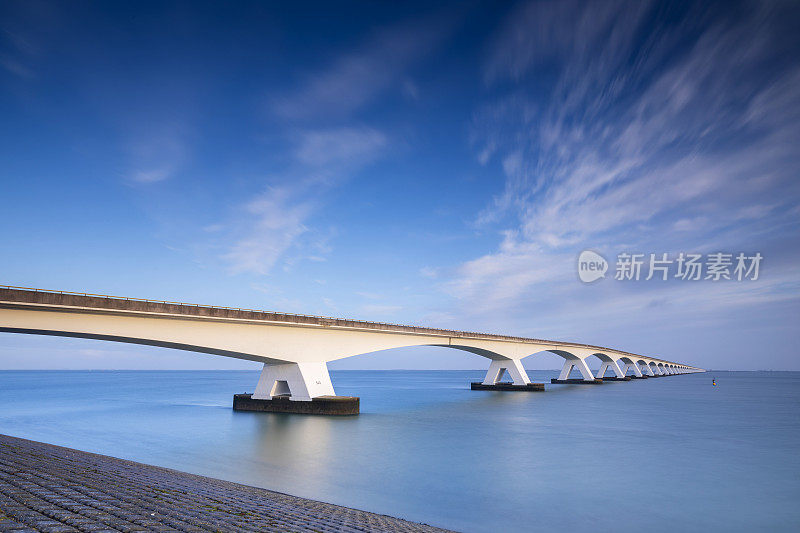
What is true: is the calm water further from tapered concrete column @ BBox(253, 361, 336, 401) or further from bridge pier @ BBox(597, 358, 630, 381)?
bridge pier @ BBox(597, 358, 630, 381)

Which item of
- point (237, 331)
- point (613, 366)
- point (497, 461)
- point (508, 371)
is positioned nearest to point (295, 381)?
point (237, 331)

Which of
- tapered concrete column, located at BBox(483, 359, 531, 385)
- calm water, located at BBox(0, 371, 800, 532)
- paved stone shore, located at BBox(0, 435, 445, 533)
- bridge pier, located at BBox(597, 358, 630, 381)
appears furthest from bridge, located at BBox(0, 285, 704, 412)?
bridge pier, located at BBox(597, 358, 630, 381)

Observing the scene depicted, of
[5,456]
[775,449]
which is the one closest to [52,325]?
[5,456]

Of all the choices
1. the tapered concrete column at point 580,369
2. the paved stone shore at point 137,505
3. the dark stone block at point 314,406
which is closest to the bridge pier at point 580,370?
the tapered concrete column at point 580,369

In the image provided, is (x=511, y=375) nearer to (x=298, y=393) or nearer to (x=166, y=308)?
(x=298, y=393)

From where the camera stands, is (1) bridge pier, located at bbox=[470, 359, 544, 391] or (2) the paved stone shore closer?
(2) the paved stone shore

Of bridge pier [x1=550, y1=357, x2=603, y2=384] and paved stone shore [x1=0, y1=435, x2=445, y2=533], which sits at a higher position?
paved stone shore [x1=0, y1=435, x2=445, y2=533]

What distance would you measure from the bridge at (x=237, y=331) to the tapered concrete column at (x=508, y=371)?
2183 centimetres

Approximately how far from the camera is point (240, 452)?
66.3ft

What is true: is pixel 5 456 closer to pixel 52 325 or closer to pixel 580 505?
pixel 52 325

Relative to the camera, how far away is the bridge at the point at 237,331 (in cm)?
2242

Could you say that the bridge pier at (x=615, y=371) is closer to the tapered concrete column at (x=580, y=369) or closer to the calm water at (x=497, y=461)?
the tapered concrete column at (x=580, y=369)

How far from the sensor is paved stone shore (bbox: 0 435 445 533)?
261 inches

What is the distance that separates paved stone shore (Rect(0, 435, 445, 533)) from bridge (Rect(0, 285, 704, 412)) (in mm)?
12068
